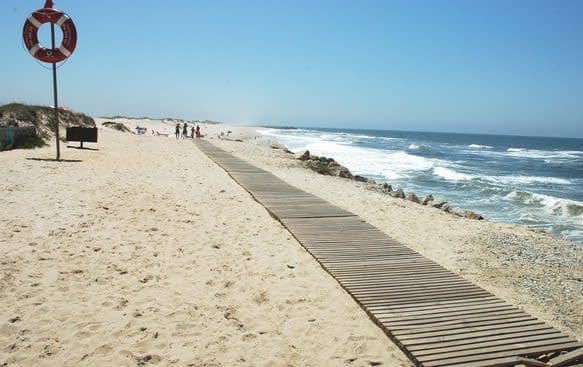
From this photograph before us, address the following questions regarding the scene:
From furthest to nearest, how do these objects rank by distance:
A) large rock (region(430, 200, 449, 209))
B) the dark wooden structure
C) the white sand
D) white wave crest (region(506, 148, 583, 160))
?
white wave crest (region(506, 148, 583, 160)) < the dark wooden structure < large rock (region(430, 200, 449, 209)) < the white sand

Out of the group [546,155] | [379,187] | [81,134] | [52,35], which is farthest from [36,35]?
[546,155]

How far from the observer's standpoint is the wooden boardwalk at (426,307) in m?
3.41

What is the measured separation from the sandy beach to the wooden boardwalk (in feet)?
0.72

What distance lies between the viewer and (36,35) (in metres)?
11.6

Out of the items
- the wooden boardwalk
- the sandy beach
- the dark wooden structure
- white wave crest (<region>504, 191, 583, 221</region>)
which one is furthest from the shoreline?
the dark wooden structure

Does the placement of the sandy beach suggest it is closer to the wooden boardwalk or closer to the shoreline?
the shoreline

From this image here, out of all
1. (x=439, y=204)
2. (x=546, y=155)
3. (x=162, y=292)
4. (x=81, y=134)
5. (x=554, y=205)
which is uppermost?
(x=81, y=134)

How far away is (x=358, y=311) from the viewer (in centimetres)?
416

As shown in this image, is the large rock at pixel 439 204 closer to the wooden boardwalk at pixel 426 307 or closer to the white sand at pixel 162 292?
the wooden boardwalk at pixel 426 307

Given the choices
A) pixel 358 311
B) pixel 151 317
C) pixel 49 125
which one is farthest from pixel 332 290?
pixel 49 125

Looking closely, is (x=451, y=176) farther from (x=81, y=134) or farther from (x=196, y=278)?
(x=196, y=278)

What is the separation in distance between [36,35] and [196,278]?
10.6 meters

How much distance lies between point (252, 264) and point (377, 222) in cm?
349

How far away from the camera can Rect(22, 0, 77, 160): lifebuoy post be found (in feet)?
37.4
